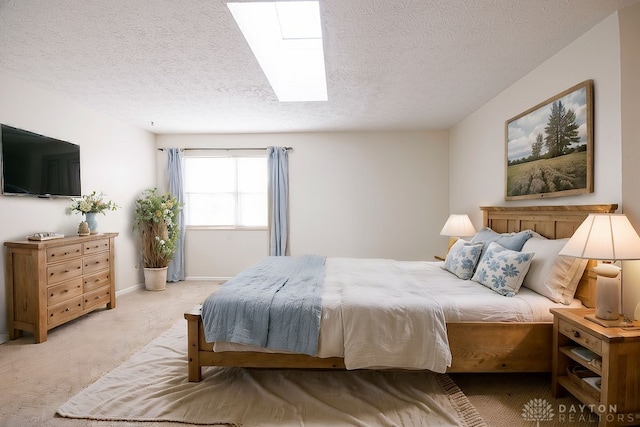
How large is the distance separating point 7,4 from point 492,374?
4059 mm

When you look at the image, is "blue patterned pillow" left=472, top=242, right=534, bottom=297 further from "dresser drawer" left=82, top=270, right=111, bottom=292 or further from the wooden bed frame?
"dresser drawer" left=82, top=270, right=111, bottom=292

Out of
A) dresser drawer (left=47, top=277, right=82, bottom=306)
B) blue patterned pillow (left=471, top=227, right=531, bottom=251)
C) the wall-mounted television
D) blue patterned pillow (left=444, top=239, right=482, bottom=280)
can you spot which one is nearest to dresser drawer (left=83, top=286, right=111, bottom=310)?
dresser drawer (left=47, top=277, right=82, bottom=306)

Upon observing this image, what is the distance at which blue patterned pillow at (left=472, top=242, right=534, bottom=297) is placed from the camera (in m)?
2.28

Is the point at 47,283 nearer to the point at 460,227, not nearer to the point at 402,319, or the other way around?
the point at 402,319

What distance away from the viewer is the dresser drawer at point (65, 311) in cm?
296

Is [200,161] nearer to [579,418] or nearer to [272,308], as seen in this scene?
[272,308]

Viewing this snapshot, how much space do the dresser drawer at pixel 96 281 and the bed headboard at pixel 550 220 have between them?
4.49 m

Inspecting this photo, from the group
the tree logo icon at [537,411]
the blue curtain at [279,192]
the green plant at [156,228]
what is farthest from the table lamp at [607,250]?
the green plant at [156,228]

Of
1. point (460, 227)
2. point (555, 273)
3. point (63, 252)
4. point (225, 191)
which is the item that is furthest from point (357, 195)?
point (63, 252)

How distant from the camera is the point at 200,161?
527 cm

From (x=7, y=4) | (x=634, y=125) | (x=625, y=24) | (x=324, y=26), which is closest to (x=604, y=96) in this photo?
(x=634, y=125)

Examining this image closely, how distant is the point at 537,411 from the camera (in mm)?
1870

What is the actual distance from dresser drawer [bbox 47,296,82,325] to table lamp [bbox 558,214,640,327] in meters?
4.25

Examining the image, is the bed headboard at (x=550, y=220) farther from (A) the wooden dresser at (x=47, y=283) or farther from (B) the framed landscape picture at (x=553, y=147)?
(A) the wooden dresser at (x=47, y=283)
